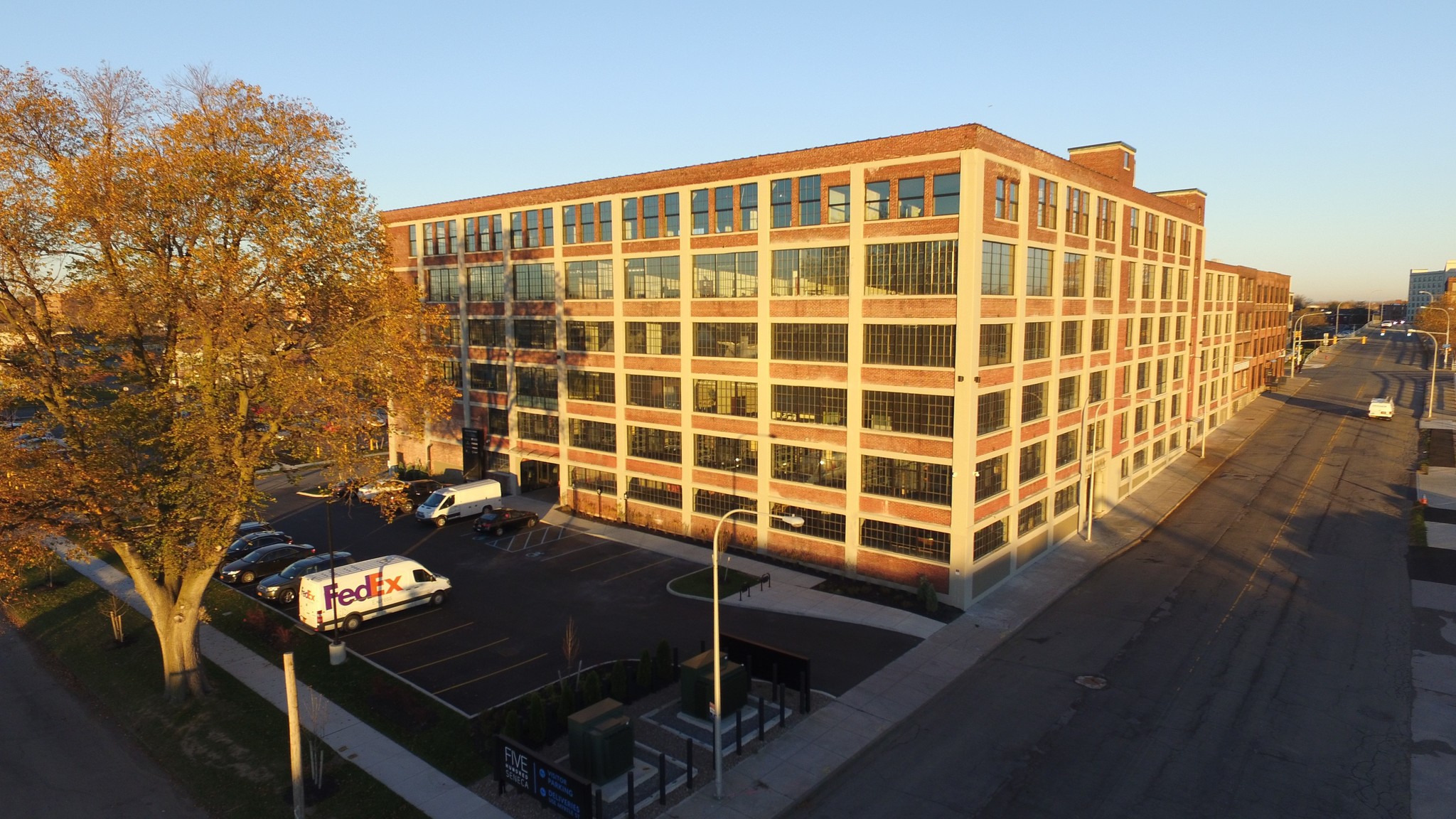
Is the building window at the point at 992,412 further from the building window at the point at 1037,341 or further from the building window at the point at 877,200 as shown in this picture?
the building window at the point at 877,200

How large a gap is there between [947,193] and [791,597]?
17.3m

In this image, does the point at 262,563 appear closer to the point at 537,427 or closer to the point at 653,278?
the point at 537,427

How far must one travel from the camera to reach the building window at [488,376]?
51156mm

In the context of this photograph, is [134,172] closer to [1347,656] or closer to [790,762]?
[790,762]

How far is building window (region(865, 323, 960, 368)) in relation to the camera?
31.6 metres

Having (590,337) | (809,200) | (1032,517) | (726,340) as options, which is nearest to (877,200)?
(809,200)

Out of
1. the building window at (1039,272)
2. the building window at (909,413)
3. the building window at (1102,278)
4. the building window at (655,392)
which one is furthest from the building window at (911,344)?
the building window at (655,392)

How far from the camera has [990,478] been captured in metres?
33.2

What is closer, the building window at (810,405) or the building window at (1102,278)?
the building window at (810,405)

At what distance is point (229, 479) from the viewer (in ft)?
74.3

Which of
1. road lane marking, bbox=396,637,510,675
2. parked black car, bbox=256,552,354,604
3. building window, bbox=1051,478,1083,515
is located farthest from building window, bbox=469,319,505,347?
building window, bbox=1051,478,1083,515

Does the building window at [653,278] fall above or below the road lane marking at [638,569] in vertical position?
above

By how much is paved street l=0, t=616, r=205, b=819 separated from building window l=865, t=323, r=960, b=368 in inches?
1050

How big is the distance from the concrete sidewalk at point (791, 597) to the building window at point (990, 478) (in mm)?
5914
